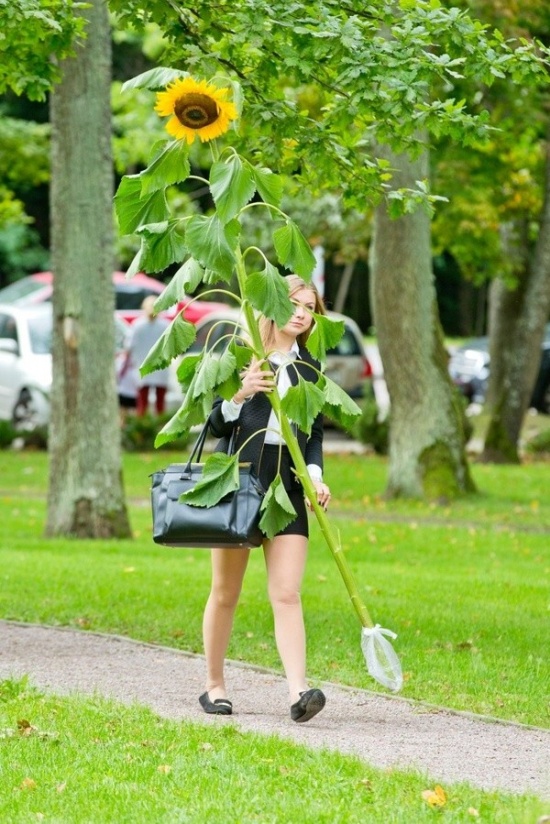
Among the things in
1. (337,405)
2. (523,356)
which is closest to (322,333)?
(337,405)

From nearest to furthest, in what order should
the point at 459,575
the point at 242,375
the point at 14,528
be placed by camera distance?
the point at 242,375, the point at 459,575, the point at 14,528

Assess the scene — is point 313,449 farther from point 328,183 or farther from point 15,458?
point 15,458

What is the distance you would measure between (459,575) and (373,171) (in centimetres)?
444

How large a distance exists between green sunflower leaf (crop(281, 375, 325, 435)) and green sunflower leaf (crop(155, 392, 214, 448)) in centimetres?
32

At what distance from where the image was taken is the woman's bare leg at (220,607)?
22.1ft

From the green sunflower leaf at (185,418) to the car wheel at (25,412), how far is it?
671 inches

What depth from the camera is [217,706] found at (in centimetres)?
675

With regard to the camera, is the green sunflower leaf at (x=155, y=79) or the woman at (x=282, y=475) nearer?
the green sunflower leaf at (x=155, y=79)

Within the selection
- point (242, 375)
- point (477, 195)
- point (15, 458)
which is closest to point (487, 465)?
point (477, 195)

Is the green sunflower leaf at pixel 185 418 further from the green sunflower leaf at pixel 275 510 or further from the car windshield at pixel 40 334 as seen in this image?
the car windshield at pixel 40 334

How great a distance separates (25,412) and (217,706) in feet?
57.0

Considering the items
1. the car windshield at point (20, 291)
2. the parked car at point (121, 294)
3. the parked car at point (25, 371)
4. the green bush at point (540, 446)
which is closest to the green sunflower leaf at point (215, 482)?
the parked car at point (25, 371)

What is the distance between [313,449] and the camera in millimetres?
6715

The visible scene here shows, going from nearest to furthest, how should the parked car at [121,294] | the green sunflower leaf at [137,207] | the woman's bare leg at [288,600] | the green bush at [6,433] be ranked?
the green sunflower leaf at [137,207] < the woman's bare leg at [288,600] < the green bush at [6,433] < the parked car at [121,294]
